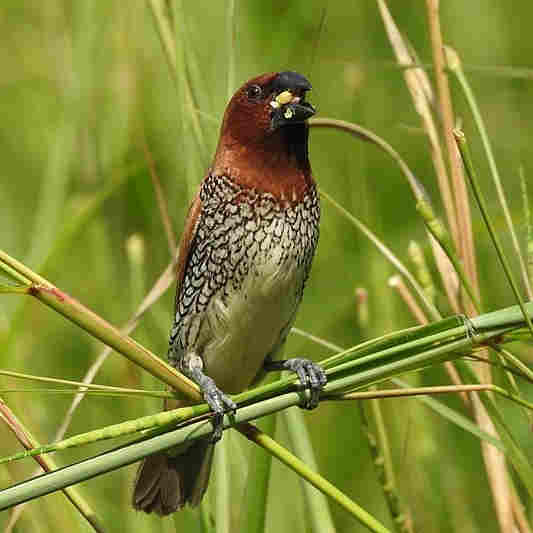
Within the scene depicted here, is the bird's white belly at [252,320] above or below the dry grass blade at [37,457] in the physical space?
above

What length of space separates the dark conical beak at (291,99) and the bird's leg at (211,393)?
0.69m

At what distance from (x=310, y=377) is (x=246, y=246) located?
0.66 m

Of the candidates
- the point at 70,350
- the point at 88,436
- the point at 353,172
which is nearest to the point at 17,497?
the point at 88,436

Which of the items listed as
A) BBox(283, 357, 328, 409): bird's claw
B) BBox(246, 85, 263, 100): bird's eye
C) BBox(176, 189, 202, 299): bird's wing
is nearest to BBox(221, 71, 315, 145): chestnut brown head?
BBox(246, 85, 263, 100): bird's eye

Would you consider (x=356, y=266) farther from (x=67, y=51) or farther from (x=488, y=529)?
(x=67, y=51)

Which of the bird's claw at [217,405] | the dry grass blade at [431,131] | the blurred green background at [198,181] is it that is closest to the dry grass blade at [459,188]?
the dry grass blade at [431,131]

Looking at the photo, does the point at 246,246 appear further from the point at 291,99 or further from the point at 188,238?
the point at 291,99

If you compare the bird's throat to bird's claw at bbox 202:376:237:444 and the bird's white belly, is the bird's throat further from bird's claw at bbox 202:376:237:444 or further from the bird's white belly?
bird's claw at bbox 202:376:237:444

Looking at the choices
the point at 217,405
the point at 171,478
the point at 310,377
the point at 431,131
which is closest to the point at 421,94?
the point at 431,131

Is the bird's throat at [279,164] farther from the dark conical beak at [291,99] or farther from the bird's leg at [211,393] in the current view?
the bird's leg at [211,393]

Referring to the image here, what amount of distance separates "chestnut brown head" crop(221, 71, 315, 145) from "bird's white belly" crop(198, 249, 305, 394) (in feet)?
1.06

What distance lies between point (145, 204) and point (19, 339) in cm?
69

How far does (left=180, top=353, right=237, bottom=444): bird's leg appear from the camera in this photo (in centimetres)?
186

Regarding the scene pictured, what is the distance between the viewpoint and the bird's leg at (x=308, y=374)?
1838mm
